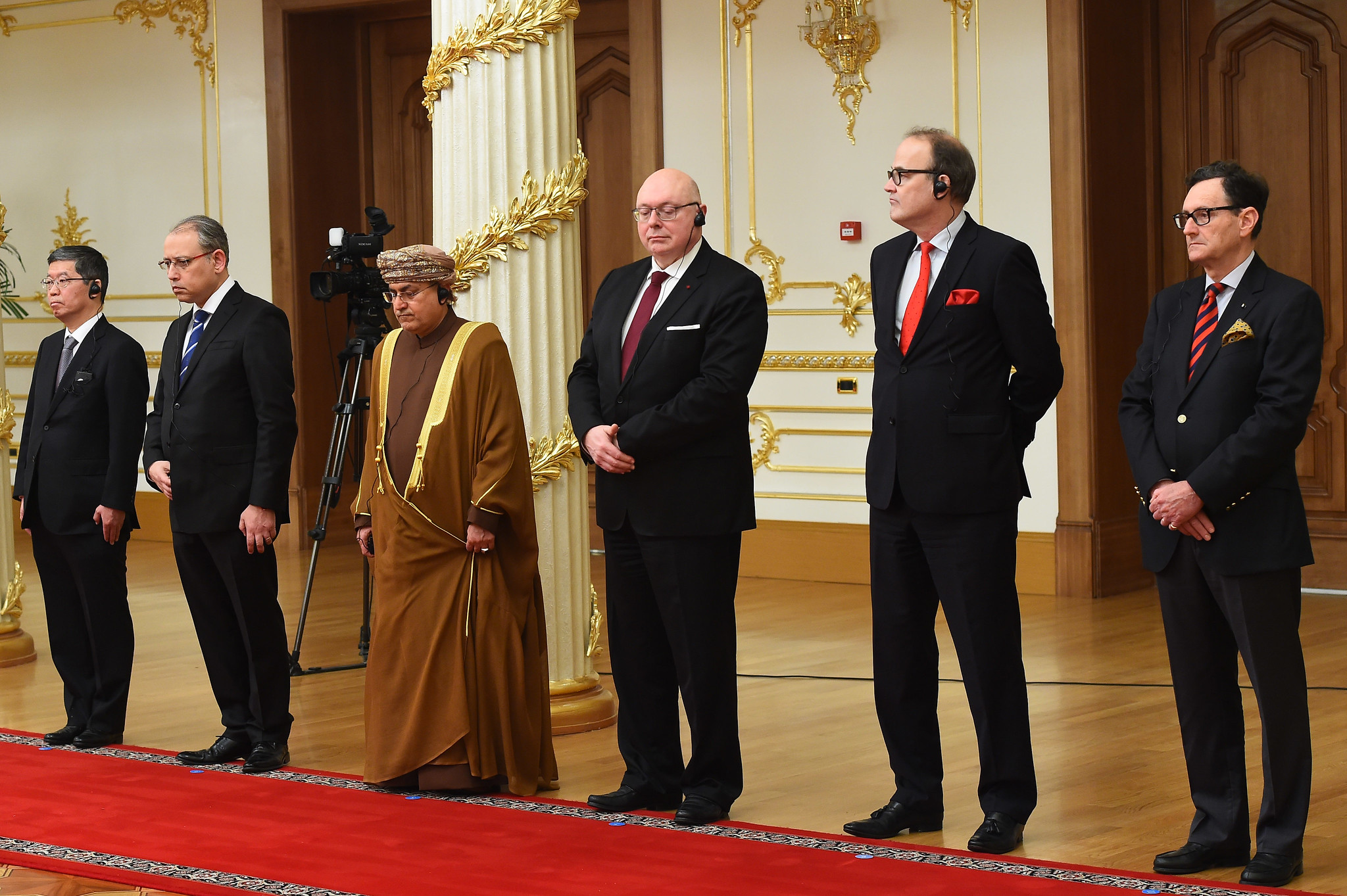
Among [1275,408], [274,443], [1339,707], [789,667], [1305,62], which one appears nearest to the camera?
[1275,408]

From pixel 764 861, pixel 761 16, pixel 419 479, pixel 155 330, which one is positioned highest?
pixel 761 16

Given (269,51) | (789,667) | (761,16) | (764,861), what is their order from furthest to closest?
(269,51)
(761,16)
(789,667)
(764,861)

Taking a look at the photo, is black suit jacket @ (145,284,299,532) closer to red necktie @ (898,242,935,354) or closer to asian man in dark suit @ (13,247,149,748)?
asian man in dark suit @ (13,247,149,748)

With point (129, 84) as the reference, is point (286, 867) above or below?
below

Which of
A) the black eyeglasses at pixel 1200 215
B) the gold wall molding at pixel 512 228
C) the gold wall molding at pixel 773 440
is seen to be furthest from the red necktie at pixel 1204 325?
the gold wall molding at pixel 773 440

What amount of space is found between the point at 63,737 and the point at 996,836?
2.78 metres

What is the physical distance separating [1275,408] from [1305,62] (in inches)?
180

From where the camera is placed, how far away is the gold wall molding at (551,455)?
4.93 metres

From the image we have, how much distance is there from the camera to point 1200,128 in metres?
7.54

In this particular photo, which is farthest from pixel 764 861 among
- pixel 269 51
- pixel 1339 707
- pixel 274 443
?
pixel 269 51

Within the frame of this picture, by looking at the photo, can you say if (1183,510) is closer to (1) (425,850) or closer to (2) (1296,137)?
(1) (425,850)

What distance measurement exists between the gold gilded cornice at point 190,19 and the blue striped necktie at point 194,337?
556 cm

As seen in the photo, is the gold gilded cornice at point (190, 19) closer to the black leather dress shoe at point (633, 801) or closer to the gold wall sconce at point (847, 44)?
the gold wall sconce at point (847, 44)

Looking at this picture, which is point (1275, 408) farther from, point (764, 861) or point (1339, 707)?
point (1339, 707)
